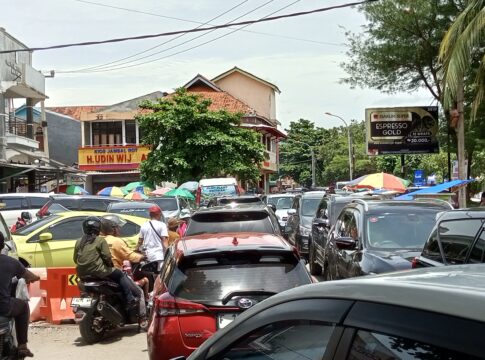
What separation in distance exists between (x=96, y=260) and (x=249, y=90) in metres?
48.2

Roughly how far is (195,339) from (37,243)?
24.5ft

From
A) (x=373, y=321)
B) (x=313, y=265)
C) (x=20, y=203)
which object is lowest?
(x=313, y=265)

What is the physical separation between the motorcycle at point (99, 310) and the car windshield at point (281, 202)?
15295mm

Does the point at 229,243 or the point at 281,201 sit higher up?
the point at 229,243

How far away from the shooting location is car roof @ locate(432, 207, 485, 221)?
537cm

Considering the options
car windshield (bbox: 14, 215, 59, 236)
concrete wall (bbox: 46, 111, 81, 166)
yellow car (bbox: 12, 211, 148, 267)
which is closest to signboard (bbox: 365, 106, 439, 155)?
yellow car (bbox: 12, 211, 148, 267)

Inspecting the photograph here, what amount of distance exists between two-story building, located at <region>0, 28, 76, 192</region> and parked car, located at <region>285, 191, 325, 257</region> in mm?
13720

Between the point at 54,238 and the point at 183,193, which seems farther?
the point at 183,193

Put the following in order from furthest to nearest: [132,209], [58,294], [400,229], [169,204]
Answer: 1. [169,204]
2. [132,209]
3. [58,294]
4. [400,229]

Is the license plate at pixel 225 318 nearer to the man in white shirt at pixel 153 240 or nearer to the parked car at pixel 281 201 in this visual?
the man in white shirt at pixel 153 240

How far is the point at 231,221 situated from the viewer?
10.2 meters

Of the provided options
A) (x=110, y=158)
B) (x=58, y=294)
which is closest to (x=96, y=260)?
(x=58, y=294)

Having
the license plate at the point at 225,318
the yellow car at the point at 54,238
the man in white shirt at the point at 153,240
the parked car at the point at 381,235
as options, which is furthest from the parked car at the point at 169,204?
the license plate at the point at 225,318

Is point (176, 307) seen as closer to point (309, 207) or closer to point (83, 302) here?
point (83, 302)
